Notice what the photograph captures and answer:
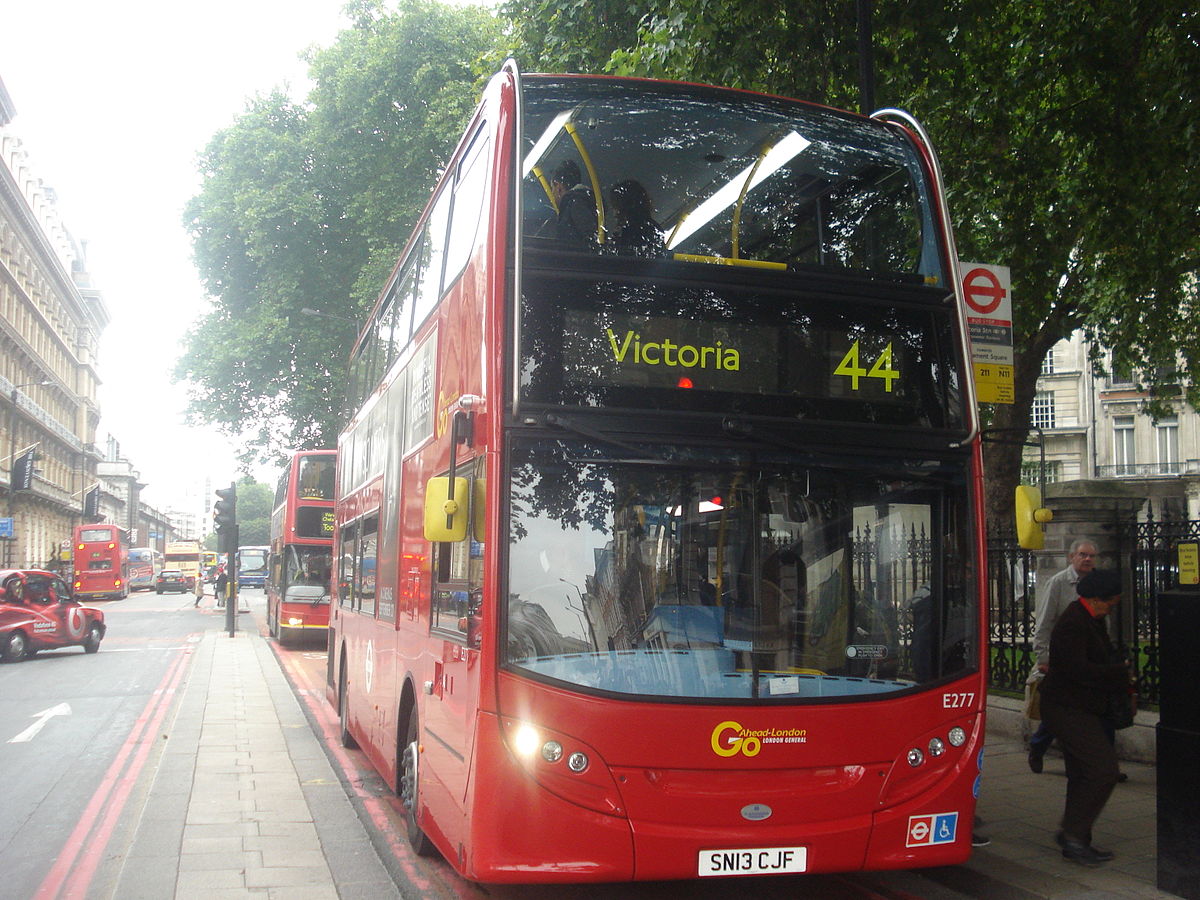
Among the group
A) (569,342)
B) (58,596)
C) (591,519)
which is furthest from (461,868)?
(58,596)

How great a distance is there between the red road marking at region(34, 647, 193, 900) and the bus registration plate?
3.55 metres

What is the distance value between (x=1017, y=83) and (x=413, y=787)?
840 cm

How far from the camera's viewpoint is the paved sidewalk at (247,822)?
6.46 metres

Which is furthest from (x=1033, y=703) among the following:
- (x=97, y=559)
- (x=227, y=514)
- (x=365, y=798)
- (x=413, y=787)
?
(x=97, y=559)

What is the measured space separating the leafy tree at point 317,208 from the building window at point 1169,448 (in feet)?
136

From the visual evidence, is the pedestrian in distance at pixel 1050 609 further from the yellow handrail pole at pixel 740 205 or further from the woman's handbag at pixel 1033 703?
the yellow handrail pole at pixel 740 205

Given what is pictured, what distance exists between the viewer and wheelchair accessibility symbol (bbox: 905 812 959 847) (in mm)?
5387

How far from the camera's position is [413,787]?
7.10 meters

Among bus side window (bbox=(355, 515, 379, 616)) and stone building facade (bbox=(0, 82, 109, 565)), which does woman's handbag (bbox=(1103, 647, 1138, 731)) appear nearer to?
bus side window (bbox=(355, 515, 379, 616))

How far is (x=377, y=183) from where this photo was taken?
105 ft

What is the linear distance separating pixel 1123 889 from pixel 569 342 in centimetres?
386

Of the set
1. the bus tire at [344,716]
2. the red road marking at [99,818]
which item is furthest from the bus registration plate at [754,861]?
the bus tire at [344,716]

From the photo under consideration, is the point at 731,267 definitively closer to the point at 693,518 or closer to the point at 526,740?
the point at 693,518

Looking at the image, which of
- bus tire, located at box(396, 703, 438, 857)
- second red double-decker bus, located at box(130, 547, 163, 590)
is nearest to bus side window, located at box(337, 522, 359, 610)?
bus tire, located at box(396, 703, 438, 857)
